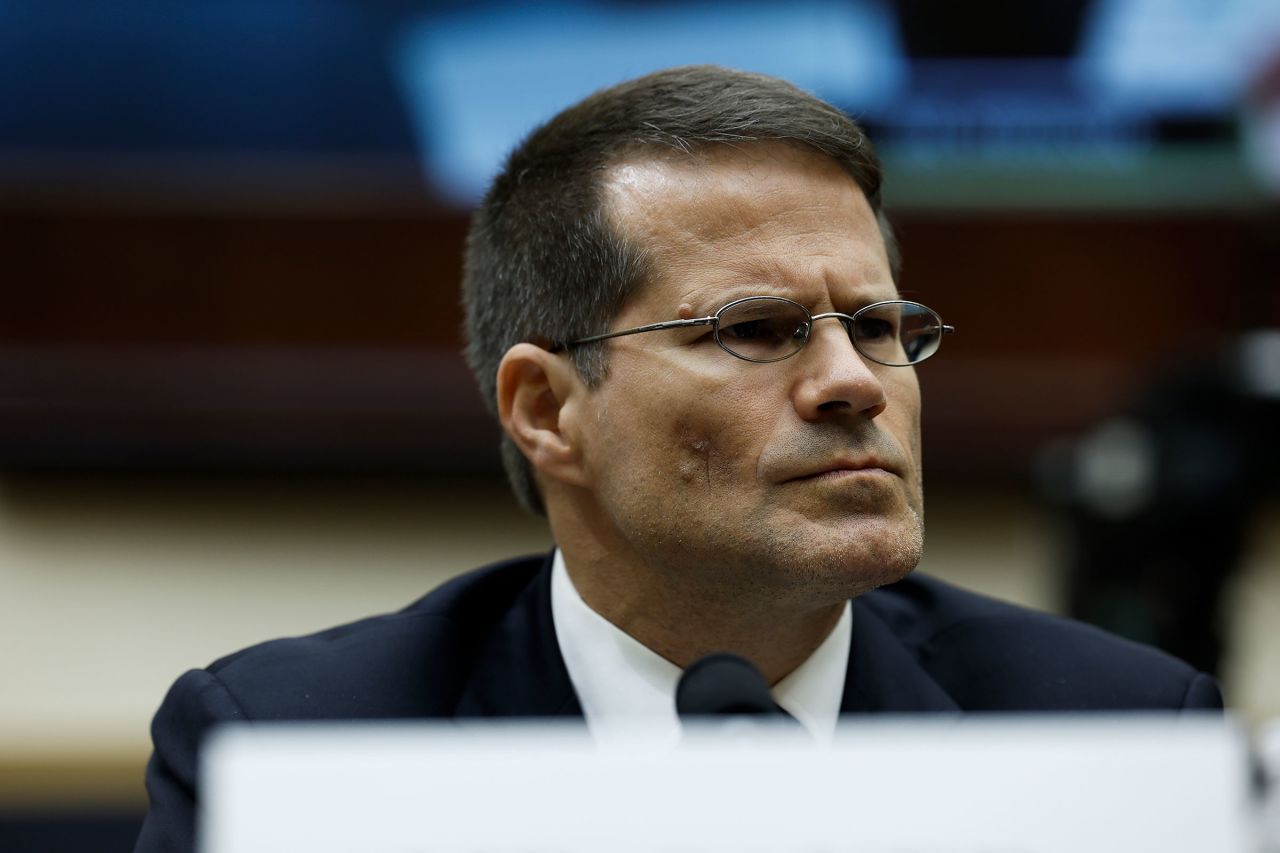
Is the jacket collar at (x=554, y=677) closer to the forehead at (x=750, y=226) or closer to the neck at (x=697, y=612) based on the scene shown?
the neck at (x=697, y=612)

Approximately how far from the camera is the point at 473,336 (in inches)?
98.0

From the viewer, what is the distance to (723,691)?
1.31 metres

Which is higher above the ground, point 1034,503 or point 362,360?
point 362,360

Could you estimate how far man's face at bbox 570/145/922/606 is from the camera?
76.0 inches

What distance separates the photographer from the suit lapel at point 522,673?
7.02 ft

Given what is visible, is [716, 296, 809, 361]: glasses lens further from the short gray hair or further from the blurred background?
the blurred background

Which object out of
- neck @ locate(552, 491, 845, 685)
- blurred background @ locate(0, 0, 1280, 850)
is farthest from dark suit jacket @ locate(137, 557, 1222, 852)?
blurred background @ locate(0, 0, 1280, 850)

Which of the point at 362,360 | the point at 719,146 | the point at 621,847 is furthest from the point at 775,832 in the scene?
the point at 362,360

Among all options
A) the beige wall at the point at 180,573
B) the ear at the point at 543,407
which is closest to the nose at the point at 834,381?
the ear at the point at 543,407

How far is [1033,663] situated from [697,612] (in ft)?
1.73

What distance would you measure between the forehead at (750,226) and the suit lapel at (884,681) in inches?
20.5

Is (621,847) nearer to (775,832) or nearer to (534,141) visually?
(775,832)

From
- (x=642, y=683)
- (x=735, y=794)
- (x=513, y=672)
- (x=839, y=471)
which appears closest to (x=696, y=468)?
(x=839, y=471)

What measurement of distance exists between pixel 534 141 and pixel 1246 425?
251 centimetres
